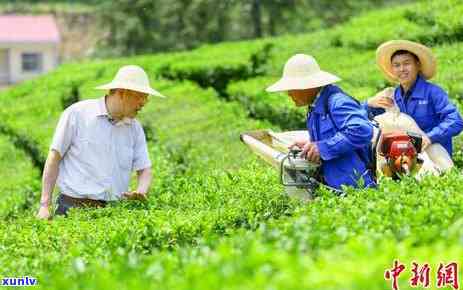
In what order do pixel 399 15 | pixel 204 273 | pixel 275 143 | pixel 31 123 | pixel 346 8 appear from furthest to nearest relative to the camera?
pixel 346 8
pixel 399 15
pixel 31 123
pixel 275 143
pixel 204 273

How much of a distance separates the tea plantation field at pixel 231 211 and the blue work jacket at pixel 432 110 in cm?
106

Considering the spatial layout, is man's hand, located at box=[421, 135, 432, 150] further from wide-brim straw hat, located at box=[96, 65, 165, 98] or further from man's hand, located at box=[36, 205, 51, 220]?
man's hand, located at box=[36, 205, 51, 220]

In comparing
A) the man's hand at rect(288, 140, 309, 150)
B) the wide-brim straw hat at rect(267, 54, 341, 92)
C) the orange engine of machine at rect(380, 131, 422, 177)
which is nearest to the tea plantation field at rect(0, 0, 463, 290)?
the man's hand at rect(288, 140, 309, 150)

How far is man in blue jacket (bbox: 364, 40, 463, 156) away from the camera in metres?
7.26

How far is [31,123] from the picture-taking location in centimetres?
1491

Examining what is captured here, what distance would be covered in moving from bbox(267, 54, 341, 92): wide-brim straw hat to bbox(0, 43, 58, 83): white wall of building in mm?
39690

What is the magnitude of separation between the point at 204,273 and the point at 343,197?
218 centimetres

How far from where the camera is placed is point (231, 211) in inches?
261

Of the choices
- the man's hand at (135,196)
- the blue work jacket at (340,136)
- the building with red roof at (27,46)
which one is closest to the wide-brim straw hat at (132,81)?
the man's hand at (135,196)

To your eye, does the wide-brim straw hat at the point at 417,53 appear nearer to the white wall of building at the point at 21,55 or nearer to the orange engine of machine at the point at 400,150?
the orange engine of machine at the point at 400,150

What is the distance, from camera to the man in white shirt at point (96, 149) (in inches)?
291

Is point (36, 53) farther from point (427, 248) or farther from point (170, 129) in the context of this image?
point (427, 248)

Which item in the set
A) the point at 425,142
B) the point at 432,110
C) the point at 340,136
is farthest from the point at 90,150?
the point at 432,110

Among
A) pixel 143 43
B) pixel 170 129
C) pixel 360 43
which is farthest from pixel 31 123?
pixel 143 43
